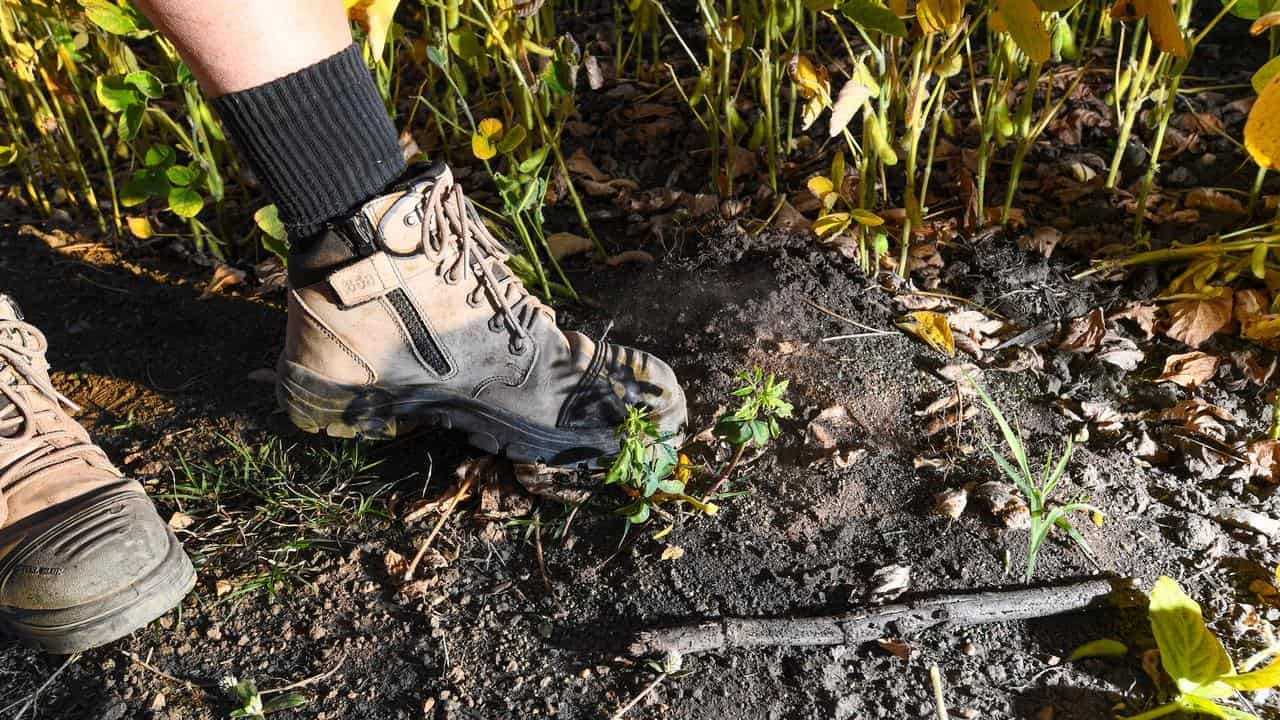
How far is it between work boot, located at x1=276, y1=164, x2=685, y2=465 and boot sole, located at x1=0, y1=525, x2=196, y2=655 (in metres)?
0.33

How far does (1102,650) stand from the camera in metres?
1.18

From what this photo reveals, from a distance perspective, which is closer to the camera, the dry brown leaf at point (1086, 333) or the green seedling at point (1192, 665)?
the green seedling at point (1192, 665)

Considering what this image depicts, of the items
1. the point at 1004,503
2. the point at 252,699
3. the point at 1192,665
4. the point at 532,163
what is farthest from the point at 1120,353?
the point at 252,699

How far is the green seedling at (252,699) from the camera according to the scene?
3.77 feet

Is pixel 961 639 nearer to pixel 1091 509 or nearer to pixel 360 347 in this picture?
pixel 1091 509

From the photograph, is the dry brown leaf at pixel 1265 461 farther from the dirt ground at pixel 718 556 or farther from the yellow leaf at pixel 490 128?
the yellow leaf at pixel 490 128

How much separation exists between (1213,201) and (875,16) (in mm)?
1016

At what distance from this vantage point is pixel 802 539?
53.0 inches

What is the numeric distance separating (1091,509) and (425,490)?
3.48 ft

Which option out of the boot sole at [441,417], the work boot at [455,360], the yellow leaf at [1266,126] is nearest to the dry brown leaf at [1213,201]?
the yellow leaf at [1266,126]

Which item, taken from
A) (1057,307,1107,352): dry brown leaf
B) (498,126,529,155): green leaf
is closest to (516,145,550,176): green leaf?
(498,126,529,155): green leaf

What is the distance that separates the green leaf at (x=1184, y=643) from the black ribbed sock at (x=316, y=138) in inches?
48.0

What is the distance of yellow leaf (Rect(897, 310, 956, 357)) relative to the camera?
160cm

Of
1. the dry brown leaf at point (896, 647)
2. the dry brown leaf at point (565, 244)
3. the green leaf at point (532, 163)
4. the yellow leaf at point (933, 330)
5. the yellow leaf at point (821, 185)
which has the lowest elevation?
the dry brown leaf at point (896, 647)
